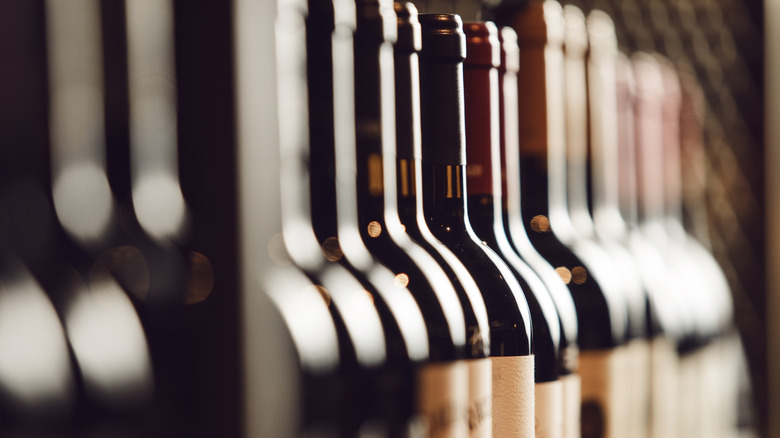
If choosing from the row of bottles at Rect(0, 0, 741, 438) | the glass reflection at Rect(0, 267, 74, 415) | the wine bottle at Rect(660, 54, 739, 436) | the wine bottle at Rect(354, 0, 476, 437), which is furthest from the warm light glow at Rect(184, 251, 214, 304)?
the wine bottle at Rect(660, 54, 739, 436)

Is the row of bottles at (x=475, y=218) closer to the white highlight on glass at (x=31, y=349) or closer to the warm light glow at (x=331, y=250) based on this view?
the warm light glow at (x=331, y=250)

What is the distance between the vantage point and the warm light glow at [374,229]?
0.47 m

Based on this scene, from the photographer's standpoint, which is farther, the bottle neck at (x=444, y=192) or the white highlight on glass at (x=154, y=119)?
the white highlight on glass at (x=154, y=119)

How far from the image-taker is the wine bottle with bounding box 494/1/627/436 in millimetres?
532

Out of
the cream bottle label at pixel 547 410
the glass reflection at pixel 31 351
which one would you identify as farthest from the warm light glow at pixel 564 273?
the glass reflection at pixel 31 351

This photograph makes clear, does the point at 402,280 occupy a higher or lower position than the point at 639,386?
higher

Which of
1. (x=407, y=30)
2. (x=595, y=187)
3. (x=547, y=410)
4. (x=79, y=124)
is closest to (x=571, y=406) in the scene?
(x=547, y=410)

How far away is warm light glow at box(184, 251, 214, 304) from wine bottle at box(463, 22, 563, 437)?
31cm

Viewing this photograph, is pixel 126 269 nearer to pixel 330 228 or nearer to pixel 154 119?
pixel 154 119

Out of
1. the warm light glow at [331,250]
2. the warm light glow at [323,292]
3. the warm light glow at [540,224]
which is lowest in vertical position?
the warm light glow at [323,292]

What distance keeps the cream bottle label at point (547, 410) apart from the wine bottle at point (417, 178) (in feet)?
0.17

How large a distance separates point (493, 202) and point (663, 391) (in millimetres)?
375

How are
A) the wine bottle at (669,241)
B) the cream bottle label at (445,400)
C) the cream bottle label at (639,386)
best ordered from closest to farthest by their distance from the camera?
1. the cream bottle label at (445,400)
2. the cream bottle label at (639,386)
3. the wine bottle at (669,241)

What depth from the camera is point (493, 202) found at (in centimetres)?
47
